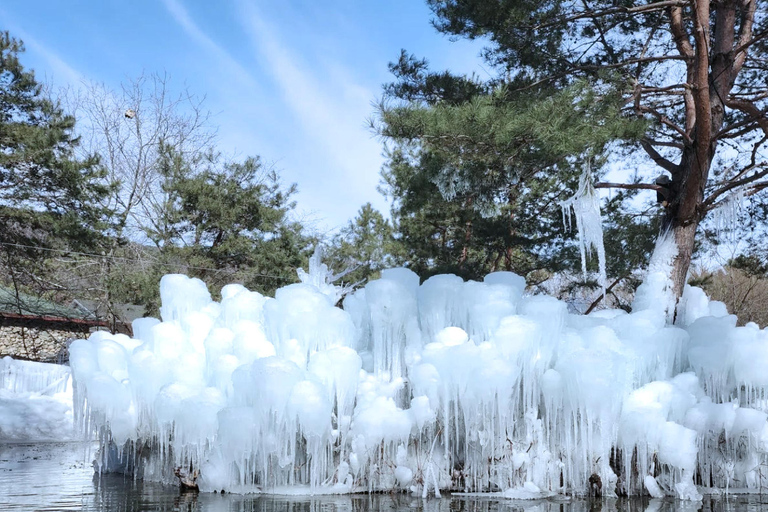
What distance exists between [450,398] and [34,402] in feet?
31.3

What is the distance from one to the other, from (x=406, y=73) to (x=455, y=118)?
6.05 ft

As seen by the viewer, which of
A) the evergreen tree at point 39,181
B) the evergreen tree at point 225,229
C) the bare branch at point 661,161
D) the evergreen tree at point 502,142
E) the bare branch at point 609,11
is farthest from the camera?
the evergreen tree at point 225,229

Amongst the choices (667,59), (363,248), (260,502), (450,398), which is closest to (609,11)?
(667,59)

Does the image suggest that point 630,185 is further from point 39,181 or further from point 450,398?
point 39,181

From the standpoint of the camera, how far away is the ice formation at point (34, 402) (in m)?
12.0

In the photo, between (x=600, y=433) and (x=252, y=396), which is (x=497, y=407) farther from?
(x=252, y=396)

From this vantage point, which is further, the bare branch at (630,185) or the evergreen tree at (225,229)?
the evergreen tree at (225,229)

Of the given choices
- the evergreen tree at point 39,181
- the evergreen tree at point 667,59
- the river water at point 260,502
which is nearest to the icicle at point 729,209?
the evergreen tree at point 667,59

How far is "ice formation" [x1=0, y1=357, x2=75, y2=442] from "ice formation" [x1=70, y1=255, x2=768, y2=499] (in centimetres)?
635

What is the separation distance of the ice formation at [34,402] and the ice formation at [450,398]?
6352mm

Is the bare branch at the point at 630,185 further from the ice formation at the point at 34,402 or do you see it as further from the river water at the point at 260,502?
the ice formation at the point at 34,402

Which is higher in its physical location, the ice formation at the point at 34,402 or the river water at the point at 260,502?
the ice formation at the point at 34,402

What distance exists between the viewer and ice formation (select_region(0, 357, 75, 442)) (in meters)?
12.0

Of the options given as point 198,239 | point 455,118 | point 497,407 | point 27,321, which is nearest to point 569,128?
point 455,118
